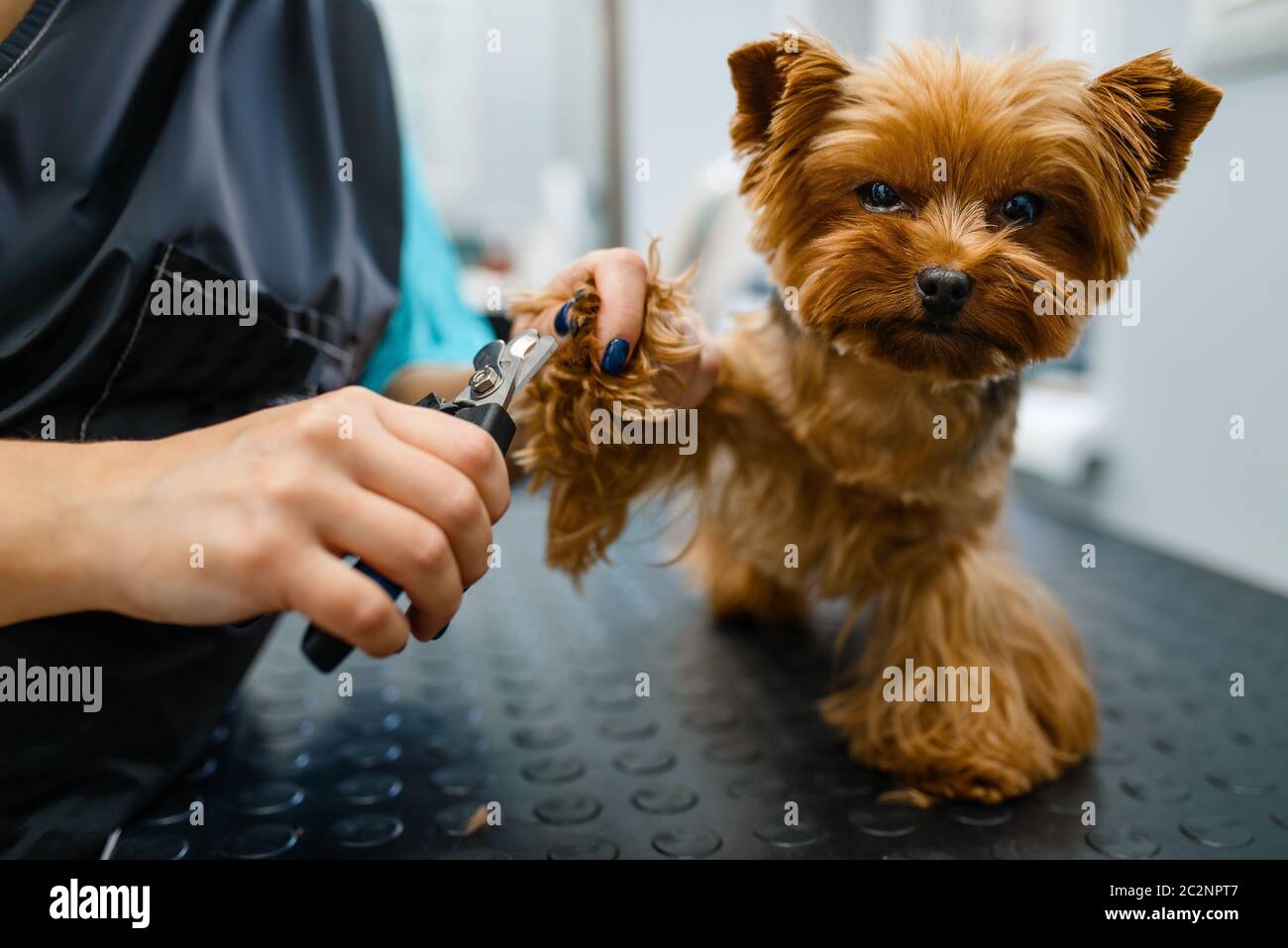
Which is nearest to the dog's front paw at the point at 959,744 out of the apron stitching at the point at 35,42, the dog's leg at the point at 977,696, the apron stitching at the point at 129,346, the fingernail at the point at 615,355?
the dog's leg at the point at 977,696

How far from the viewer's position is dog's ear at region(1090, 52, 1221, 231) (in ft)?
1.81

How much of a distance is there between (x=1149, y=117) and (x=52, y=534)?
64cm

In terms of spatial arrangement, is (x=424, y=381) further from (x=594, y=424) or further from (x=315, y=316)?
(x=594, y=424)

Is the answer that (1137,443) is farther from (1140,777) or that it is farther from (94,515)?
(94,515)

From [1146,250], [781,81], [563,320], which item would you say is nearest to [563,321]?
[563,320]

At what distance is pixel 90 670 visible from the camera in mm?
605

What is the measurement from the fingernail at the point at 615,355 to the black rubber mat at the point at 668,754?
0.99 ft

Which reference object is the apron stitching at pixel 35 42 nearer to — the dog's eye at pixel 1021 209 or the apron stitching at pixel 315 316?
the apron stitching at pixel 315 316

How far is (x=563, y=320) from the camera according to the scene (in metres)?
0.63

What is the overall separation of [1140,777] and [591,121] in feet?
9.01

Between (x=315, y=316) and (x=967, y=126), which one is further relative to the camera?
(x=315, y=316)

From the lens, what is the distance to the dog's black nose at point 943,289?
57 centimetres

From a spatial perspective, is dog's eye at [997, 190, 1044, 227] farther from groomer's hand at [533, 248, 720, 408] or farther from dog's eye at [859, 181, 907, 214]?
groomer's hand at [533, 248, 720, 408]

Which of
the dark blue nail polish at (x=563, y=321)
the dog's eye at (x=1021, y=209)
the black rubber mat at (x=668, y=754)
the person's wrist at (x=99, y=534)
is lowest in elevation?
the black rubber mat at (x=668, y=754)
